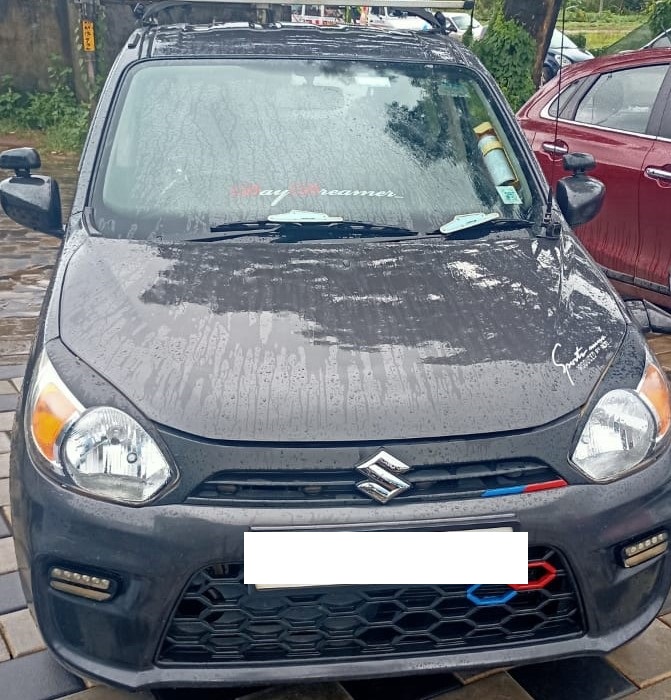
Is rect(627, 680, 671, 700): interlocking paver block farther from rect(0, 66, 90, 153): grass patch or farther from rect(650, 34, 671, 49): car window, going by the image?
rect(0, 66, 90, 153): grass patch

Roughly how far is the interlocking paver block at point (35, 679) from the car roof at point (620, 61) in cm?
439

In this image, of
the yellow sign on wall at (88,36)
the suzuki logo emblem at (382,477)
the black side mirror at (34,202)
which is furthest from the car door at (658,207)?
the yellow sign on wall at (88,36)

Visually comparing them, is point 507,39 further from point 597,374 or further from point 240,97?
point 597,374

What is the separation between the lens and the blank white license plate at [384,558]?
196 centimetres

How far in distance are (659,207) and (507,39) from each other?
451cm

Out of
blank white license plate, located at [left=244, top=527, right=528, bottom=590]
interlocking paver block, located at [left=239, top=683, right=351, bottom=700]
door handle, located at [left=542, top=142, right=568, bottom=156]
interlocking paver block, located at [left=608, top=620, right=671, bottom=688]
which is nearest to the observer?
→ blank white license plate, located at [left=244, top=527, right=528, bottom=590]

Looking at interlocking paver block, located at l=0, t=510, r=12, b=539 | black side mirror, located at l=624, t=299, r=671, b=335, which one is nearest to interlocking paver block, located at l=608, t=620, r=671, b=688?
black side mirror, located at l=624, t=299, r=671, b=335

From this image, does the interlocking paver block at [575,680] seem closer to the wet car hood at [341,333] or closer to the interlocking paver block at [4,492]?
the wet car hood at [341,333]

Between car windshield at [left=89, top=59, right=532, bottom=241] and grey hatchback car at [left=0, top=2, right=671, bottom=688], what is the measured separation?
0.25 meters

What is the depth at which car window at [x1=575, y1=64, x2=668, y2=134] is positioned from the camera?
16.9 ft

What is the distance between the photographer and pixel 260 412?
2.04m

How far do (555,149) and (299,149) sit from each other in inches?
109

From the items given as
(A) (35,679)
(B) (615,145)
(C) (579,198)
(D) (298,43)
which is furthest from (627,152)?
(A) (35,679)

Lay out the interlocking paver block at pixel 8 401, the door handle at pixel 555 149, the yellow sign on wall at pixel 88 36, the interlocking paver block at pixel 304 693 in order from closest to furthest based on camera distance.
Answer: the interlocking paver block at pixel 304 693 < the interlocking paver block at pixel 8 401 < the door handle at pixel 555 149 < the yellow sign on wall at pixel 88 36
